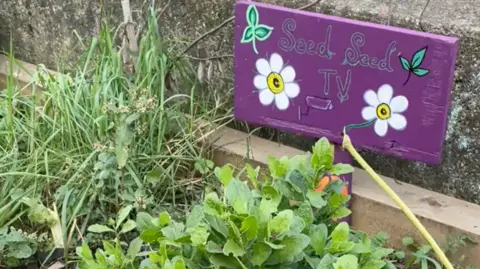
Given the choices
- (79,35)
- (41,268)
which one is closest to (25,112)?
(79,35)

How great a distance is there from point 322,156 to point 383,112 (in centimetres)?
52

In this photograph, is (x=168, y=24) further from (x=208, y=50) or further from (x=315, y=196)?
(x=315, y=196)

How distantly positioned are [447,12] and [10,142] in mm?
1693

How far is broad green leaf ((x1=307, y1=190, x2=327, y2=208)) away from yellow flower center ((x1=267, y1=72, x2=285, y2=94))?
692 mm

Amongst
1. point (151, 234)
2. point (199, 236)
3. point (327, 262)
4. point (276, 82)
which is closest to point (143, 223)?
point (151, 234)

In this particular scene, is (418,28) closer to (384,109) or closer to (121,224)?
(384,109)

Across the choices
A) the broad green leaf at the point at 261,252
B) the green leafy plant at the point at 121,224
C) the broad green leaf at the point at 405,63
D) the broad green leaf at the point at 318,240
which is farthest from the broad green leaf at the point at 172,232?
the broad green leaf at the point at 405,63

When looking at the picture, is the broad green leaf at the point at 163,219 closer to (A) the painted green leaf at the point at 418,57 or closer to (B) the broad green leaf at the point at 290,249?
(B) the broad green leaf at the point at 290,249

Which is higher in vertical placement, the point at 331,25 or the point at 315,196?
the point at 331,25

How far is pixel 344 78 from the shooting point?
2.47 metres

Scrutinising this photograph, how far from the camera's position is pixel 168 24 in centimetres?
321

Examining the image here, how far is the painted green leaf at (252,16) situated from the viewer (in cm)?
258

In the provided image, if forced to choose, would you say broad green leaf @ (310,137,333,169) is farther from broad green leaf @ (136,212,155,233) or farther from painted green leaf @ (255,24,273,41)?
painted green leaf @ (255,24,273,41)

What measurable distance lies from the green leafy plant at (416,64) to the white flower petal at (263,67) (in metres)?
0.47
